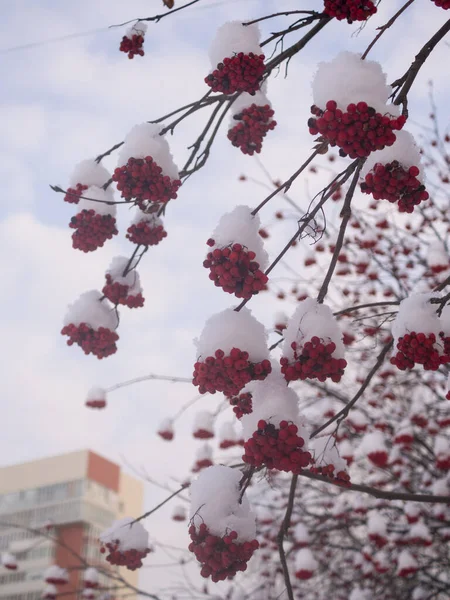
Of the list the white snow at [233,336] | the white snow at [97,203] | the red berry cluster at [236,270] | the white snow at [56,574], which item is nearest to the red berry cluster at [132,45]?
the white snow at [97,203]

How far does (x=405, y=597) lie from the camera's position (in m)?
6.07

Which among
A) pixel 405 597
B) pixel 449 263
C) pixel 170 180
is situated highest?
pixel 449 263

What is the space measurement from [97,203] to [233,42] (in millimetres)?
993

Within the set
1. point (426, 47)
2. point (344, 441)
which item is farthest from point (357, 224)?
point (426, 47)

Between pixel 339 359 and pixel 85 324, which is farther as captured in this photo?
pixel 85 324

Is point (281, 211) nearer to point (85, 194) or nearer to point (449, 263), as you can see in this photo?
point (449, 263)

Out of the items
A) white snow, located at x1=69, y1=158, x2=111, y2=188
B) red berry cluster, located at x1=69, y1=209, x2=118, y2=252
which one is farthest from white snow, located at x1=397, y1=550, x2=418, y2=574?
white snow, located at x1=69, y1=158, x2=111, y2=188

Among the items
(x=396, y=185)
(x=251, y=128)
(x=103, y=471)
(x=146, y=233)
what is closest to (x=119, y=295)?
(x=146, y=233)

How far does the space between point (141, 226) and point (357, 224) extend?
13.2 feet

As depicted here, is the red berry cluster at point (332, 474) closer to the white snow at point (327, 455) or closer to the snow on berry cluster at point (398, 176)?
the white snow at point (327, 455)

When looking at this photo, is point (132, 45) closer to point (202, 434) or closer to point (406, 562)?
point (202, 434)

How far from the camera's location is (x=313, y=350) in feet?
5.73

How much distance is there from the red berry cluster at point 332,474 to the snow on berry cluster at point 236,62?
141 centimetres

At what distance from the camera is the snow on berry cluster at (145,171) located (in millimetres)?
2258
